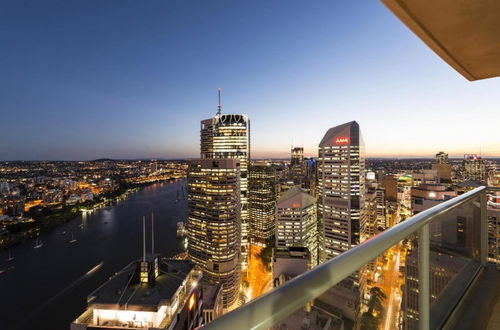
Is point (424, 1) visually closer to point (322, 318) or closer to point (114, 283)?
point (322, 318)

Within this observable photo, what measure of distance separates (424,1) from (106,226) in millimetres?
30493

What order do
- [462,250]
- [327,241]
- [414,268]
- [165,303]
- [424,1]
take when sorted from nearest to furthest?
[414,268] → [424,1] → [462,250] → [165,303] → [327,241]

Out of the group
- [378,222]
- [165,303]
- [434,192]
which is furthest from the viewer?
[378,222]

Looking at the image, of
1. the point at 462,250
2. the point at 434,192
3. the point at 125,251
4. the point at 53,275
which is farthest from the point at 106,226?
the point at 434,192

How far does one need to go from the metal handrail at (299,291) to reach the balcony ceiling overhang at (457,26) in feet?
3.71

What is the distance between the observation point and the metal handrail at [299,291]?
0.40 metres

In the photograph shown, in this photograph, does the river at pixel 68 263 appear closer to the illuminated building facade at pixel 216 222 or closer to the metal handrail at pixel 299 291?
the illuminated building facade at pixel 216 222

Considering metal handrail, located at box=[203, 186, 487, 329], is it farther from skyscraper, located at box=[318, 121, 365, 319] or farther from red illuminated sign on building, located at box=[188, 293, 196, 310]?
skyscraper, located at box=[318, 121, 365, 319]

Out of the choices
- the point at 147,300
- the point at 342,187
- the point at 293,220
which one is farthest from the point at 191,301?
the point at 342,187

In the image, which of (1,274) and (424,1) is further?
(1,274)

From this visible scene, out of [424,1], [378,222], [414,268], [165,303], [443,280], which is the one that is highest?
[424,1]

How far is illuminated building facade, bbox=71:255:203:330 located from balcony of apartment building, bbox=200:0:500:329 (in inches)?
307

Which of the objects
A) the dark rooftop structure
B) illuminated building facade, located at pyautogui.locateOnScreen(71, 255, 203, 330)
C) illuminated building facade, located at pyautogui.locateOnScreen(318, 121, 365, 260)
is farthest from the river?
illuminated building facade, located at pyautogui.locateOnScreen(318, 121, 365, 260)

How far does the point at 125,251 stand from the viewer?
20.1 m
